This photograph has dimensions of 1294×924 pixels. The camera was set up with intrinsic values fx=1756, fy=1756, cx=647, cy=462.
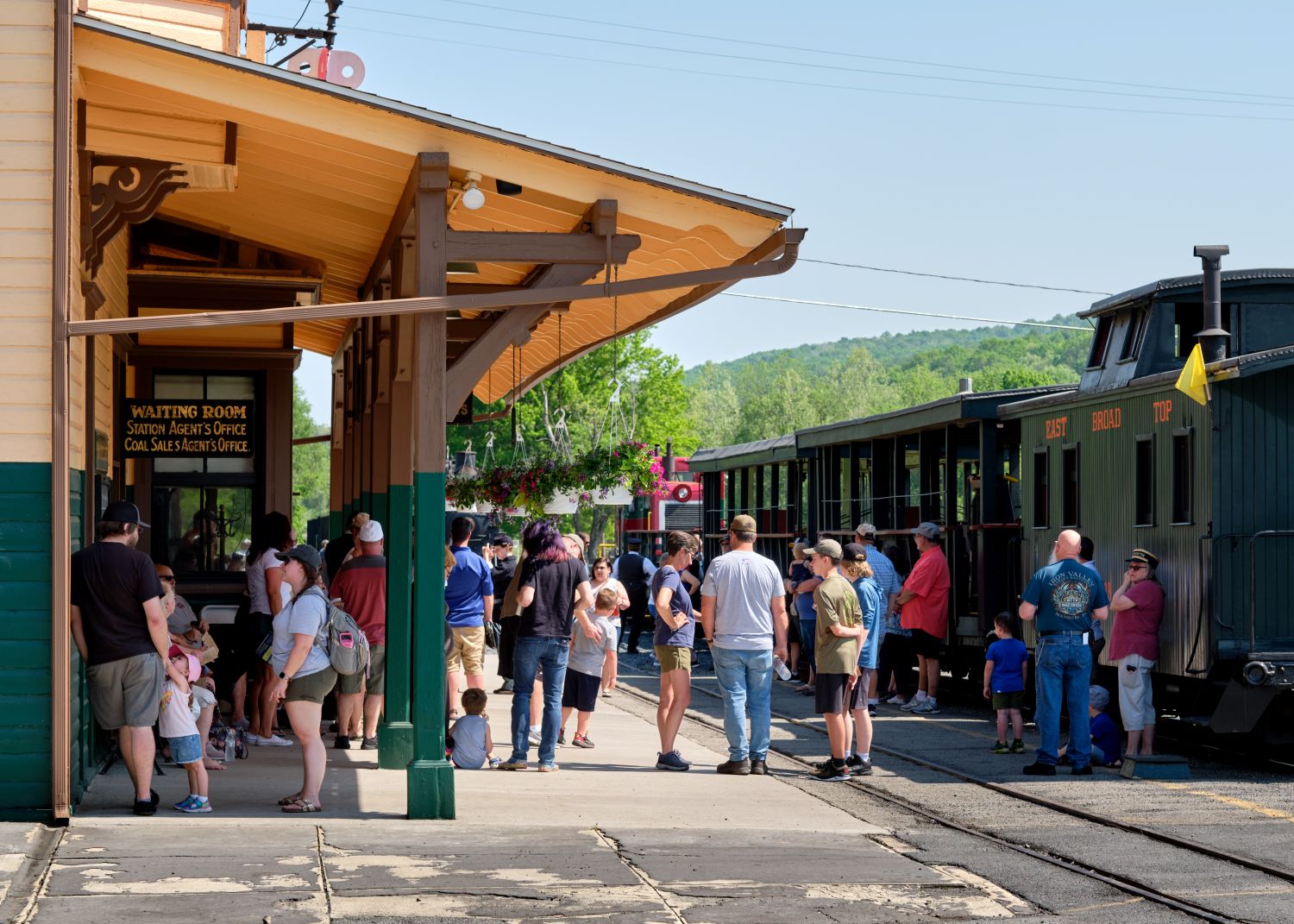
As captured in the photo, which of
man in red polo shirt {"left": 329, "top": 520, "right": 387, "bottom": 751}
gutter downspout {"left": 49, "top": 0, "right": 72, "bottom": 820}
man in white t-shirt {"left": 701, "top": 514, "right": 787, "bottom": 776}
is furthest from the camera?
man in white t-shirt {"left": 701, "top": 514, "right": 787, "bottom": 776}

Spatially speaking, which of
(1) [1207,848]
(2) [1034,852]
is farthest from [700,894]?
(1) [1207,848]

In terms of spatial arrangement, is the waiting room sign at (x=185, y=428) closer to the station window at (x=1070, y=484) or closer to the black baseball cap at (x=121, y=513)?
the black baseball cap at (x=121, y=513)

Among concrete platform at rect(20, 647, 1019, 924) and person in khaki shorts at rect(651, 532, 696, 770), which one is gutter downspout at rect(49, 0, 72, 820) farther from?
person in khaki shorts at rect(651, 532, 696, 770)

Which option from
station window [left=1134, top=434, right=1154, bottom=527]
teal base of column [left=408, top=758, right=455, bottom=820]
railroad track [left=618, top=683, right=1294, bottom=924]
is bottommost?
railroad track [left=618, top=683, right=1294, bottom=924]

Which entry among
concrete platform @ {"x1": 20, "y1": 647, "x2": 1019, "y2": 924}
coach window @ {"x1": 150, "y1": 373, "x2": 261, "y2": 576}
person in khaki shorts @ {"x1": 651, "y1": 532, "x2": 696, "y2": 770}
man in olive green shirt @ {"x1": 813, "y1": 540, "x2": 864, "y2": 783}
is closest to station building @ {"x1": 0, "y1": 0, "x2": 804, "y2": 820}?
concrete platform @ {"x1": 20, "y1": 647, "x2": 1019, "y2": 924}

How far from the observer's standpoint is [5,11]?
29.5 ft

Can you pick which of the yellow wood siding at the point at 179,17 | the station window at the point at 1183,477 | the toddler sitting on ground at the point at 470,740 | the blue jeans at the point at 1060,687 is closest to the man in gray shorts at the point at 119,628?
the toddler sitting on ground at the point at 470,740

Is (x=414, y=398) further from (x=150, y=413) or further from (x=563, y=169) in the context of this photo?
(x=150, y=413)

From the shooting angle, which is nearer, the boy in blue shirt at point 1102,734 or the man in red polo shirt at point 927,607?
the boy in blue shirt at point 1102,734

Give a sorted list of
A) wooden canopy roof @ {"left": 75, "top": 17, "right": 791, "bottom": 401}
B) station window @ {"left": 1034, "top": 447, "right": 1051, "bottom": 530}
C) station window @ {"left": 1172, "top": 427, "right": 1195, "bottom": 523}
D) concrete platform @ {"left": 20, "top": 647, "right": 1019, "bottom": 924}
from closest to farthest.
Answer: concrete platform @ {"left": 20, "top": 647, "right": 1019, "bottom": 924} < wooden canopy roof @ {"left": 75, "top": 17, "right": 791, "bottom": 401} < station window @ {"left": 1172, "top": 427, "right": 1195, "bottom": 523} < station window @ {"left": 1034, "top": 447, "right": 1051, "bottom": 530}

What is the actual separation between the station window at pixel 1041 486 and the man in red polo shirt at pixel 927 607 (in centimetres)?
110

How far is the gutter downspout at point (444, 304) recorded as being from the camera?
8969 millimetres

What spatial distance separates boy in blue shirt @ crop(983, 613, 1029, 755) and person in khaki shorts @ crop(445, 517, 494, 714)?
4.07 m

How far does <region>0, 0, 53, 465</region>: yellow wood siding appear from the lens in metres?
8.95
